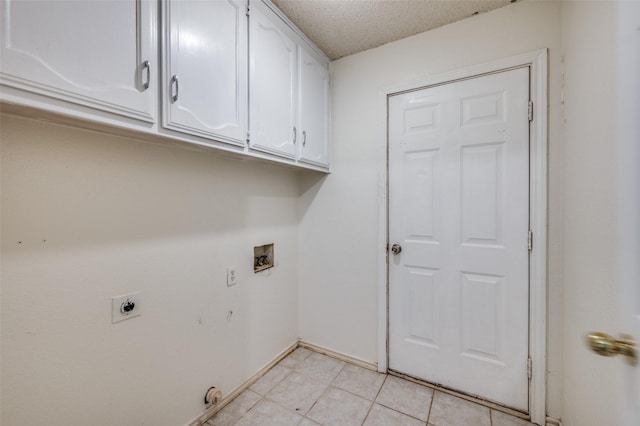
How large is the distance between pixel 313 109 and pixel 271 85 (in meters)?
0.46

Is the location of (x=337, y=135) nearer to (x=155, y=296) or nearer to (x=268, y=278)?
(x=268, y=278)

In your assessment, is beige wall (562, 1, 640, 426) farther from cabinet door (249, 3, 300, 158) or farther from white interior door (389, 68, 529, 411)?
cabinet door (249, 3, 300, 158)

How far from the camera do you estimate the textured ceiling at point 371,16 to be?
4.90ft

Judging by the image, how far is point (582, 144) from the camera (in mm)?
1178

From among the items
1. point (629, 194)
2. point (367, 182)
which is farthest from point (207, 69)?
point (629, 194)

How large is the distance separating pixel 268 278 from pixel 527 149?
1.86m

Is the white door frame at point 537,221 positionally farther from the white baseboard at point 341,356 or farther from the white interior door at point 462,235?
the white baseboard at point 341,356

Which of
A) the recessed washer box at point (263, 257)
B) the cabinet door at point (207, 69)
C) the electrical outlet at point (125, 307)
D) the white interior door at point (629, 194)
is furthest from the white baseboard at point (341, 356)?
the cabinet door at point (207, 69)

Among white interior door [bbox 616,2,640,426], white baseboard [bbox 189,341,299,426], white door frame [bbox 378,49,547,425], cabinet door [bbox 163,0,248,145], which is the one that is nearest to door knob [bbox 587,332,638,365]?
white interior door [bbox 616,2,640,426]

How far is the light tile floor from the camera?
4.86ft

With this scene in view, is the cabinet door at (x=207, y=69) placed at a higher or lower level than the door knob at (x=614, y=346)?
higher

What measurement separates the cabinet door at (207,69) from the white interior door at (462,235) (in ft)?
3.61

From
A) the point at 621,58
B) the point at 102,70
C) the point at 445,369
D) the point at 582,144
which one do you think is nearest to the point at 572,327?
the point at 445,369

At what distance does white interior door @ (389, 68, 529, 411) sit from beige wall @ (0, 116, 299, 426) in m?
1.08
